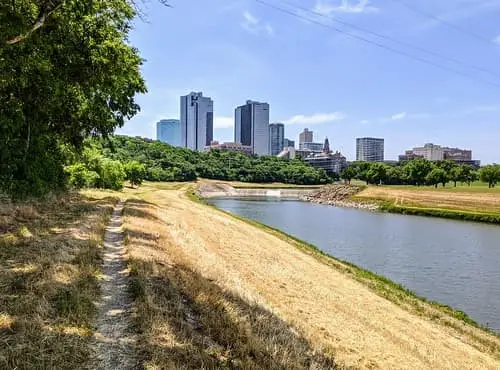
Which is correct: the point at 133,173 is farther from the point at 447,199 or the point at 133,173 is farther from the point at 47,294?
the point at 47,294

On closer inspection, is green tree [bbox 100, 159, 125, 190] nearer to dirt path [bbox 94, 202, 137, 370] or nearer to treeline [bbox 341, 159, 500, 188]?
dirt path [bbox 94, 202, 137, 370]

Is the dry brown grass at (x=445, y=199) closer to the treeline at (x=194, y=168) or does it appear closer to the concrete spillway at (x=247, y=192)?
the concrete spillway at (x=247, y=192)

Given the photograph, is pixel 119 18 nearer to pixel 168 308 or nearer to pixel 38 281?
pixel 38 281

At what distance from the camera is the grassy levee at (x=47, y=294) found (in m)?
5.66

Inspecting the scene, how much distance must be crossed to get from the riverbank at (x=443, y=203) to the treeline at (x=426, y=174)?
36.2 metres

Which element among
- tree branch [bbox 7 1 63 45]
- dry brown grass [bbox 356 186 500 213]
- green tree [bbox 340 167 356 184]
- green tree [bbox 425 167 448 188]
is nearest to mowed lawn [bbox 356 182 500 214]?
dry brown grass [bbox 356 186 500 213]

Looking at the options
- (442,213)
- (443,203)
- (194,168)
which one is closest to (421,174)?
(443,203)

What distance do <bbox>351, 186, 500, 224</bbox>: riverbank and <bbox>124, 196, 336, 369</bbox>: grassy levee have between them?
218 ft

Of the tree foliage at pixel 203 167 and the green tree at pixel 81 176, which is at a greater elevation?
the tree foliage at pixel 203 167

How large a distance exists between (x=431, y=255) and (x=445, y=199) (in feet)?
191

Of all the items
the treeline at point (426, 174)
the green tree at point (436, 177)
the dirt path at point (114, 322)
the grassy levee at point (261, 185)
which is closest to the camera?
the dirt path at point (114, 322)

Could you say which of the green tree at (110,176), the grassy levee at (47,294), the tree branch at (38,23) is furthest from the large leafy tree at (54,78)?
the green tree at (110,176)

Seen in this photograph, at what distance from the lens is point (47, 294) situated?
7.85m

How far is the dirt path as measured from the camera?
19.3 ft
